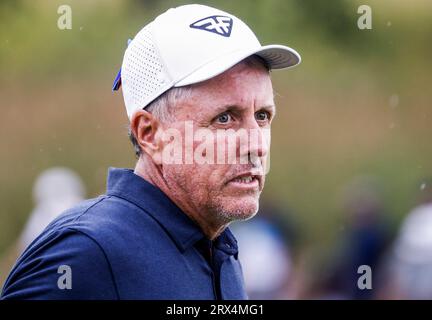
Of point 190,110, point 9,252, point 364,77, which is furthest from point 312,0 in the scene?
point 190,110

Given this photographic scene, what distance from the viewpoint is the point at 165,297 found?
2211 mm

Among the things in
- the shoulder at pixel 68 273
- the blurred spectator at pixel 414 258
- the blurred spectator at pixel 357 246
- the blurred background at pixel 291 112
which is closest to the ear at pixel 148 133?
the shoulder at pixel 68 273

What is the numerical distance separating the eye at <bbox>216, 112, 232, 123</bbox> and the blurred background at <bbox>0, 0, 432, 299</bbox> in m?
5.05

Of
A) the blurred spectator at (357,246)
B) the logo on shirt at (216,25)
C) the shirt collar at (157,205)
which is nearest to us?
the shirt collar at (157,205)

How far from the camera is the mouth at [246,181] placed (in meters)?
2.44

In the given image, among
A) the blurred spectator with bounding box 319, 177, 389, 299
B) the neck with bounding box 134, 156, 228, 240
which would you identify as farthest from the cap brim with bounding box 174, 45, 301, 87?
the blurred spectator with bounding box 319, 177, 389, 299

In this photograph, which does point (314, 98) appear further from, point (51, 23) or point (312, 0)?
point (51, 23)

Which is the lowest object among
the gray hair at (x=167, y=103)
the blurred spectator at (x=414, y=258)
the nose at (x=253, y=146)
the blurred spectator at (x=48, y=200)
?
the blurred spectator at (x=414, y=258)

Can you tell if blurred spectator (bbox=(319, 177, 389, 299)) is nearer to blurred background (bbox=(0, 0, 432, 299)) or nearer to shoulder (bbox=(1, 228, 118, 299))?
blurred background (bbox=(0, 0, 432, 299))

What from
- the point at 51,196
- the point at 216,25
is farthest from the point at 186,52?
the point at 51,196

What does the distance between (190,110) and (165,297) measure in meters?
0.57

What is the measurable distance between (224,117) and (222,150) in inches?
4.0

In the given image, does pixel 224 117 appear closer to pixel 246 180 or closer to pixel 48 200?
pixel 246 180

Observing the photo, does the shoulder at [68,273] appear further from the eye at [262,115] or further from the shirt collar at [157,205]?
the eye at [262,115]
